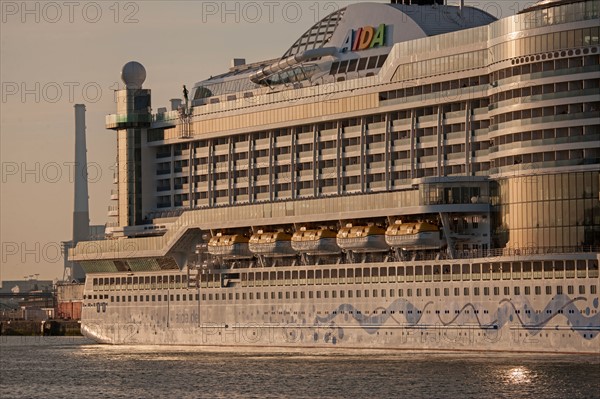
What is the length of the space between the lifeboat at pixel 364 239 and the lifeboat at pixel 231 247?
10604mm

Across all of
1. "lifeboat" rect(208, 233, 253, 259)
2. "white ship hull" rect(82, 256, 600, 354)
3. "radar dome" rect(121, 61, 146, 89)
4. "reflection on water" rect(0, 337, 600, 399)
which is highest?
"radar dome" rect(121, 61, 146, 89)

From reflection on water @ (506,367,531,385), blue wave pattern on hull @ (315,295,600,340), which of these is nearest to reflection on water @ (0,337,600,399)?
reflection on water @ (506,367,531,385)

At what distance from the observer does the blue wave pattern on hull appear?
313 ft

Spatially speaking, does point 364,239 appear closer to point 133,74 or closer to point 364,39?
point 364,39

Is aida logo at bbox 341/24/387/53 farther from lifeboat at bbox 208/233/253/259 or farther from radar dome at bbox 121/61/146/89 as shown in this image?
radar dome at bbox 121/61/146/89

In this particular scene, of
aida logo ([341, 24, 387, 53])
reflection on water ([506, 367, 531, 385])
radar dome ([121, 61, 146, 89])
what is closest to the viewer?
reflection on water ([506, 367, 531, 385])

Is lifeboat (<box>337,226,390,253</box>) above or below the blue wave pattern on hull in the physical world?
above

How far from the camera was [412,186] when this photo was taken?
108 meters

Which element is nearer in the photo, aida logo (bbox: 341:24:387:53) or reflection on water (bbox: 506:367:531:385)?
reflection on water (bbox: 506:367:531:385)

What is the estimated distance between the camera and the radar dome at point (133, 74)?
13388 cm

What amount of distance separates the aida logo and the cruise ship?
0.35ft

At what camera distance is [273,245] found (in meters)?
116

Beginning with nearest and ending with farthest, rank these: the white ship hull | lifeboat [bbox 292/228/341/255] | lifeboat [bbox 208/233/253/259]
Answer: the white ship hull < lifeboat [bbox 292/228/341/255] < lifeboat [bbox 208/233/253/259]

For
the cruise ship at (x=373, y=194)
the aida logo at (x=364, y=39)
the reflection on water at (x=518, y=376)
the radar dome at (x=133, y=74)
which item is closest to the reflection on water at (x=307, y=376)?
the reflection on water at (x=518, y=376)
